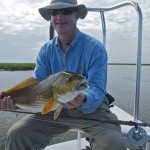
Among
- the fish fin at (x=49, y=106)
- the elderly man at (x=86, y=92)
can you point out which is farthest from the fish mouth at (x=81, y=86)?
the elderly man at (x=86, y=92)

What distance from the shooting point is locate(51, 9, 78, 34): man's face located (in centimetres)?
405

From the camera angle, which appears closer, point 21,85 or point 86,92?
point 21,85

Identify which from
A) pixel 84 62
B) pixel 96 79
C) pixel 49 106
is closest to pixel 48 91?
pixel 49 106

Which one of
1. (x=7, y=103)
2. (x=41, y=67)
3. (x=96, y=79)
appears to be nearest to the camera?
(x=7, y=103)

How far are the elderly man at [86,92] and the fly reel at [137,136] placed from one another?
15 centimetres

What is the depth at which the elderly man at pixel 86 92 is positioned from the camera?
3.70 metres

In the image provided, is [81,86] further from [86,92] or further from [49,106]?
[86,92]

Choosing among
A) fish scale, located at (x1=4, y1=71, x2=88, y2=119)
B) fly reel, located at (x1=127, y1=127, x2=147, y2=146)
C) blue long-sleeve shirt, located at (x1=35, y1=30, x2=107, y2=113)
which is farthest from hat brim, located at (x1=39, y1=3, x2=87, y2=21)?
fly reel, located at (x1=127, y1=127, x2=147, y2=146)

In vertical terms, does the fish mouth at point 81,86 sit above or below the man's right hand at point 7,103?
above

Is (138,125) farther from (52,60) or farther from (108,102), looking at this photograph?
(52,60)

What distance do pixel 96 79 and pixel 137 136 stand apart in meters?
0.83

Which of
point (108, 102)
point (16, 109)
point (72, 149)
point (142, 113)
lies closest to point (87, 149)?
point (72, 149)

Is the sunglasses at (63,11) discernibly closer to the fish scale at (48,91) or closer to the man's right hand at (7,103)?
the fish scale at (48,91)

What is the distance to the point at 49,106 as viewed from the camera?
295 cm
